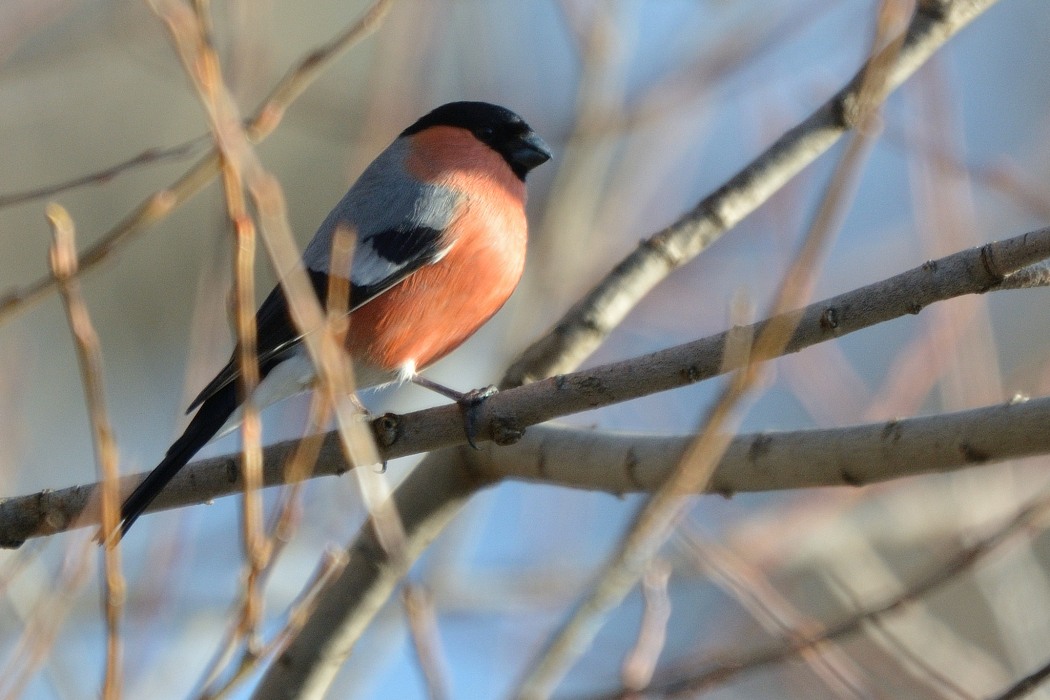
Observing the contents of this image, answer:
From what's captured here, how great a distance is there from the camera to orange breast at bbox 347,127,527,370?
3.57 m

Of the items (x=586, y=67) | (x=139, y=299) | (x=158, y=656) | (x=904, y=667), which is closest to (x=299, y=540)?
(x=158, y=656)

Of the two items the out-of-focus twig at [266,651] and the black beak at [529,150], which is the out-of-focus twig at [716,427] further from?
the black beak at [529,150]

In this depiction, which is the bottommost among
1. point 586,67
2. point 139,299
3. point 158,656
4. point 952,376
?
point 158,656

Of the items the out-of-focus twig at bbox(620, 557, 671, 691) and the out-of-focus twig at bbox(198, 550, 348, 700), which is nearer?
the out-of-focus twig at bbox(198, 550, 348, 700)

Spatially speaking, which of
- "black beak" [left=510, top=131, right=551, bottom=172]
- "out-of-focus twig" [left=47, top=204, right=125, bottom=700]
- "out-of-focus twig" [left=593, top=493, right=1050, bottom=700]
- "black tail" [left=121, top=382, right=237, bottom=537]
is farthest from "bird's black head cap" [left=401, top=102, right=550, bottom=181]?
"out-of-focus twig" [left=47, top=204, right=125, bottom=700]

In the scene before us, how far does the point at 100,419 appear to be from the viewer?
1.67 m

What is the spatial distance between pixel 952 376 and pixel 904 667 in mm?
1333

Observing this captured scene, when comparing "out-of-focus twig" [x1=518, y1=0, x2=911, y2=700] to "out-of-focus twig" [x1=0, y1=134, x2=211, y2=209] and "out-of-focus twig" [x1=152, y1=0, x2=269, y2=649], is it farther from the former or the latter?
"out-of-focus twig" [x1=0, y1=134, x2=211, y2=209]

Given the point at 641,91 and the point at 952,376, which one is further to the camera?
the point at 641,91

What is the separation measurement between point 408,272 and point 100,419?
198cm

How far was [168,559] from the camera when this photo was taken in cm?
303

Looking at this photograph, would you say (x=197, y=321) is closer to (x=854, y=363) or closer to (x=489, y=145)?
(x=489, y=145)

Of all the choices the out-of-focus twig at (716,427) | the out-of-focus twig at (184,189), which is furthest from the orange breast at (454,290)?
the out-of-focus twig at (716,427)

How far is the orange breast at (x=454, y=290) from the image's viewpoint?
3.57 metres
